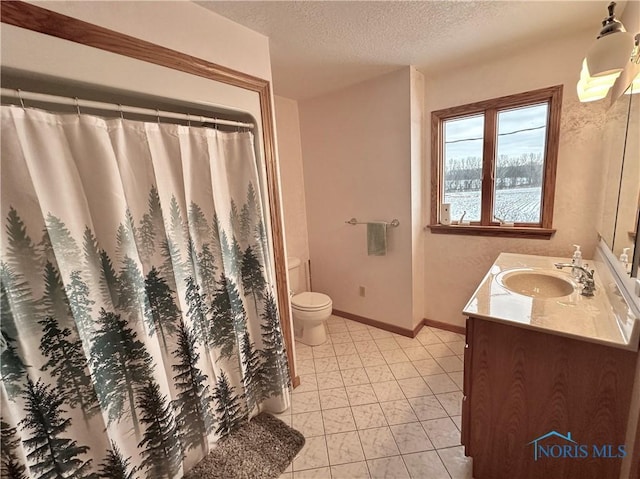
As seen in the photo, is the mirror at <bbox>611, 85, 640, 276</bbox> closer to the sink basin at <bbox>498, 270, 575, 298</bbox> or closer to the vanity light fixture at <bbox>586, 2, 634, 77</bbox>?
the vanity light fixture at <bbox>586, 2, 634, 77</bbox>

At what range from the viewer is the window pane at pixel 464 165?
2324 millimetres

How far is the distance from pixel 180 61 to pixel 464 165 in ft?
7.17

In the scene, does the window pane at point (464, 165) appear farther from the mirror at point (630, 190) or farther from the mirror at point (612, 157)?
the mirror at point (630, 190)

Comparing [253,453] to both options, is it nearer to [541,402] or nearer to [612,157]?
[541,402]

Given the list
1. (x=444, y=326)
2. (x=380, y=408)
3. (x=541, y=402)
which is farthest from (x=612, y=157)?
(x=380, y=408)

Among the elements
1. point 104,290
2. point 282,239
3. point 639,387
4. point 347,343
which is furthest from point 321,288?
point 639,387

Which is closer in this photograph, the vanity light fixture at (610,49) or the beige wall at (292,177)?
the vanity light fixture at (610,49)

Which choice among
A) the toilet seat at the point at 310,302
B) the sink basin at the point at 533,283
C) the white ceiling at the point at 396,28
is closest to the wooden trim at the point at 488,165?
the white ceiling at the point at 396,28

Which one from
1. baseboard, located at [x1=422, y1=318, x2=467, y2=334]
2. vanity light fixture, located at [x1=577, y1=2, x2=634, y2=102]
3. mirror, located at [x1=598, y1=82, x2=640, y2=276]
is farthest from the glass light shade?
baseboard, located at [x1=422, y1=318, x2=467, y2=334]

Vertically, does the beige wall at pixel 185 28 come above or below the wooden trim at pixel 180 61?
above

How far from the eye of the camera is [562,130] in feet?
6.32

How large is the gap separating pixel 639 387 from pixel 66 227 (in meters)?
2.03

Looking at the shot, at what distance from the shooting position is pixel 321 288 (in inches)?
127

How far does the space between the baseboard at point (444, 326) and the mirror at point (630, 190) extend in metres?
1.52
